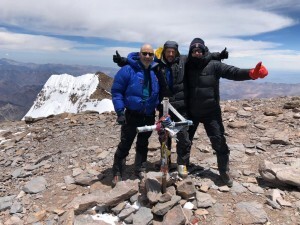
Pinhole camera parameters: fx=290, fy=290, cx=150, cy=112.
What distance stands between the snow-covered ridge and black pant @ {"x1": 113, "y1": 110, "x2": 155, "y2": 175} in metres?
30.4

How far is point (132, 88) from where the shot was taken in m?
7.07

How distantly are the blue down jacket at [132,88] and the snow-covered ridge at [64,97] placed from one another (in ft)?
103

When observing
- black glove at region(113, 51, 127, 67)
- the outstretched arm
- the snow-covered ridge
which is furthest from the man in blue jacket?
the snow-covered ridge

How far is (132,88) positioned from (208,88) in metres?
1.88

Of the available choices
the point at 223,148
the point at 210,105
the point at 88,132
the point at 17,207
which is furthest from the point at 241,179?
the point at 88,132

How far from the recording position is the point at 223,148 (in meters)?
7.57

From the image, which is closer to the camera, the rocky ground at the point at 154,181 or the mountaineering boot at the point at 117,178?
the rocky ground at the point at 154,181

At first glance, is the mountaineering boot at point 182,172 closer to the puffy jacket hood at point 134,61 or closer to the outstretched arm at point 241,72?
the outstretched arm at point 241,72

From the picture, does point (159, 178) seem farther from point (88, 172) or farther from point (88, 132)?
point (88, 132)

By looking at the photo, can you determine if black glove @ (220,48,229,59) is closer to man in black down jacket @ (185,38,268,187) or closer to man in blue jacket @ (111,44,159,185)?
man in black down jacket @ (185,38,268,187)

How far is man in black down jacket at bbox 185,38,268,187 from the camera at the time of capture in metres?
6.79

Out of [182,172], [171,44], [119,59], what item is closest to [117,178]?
[182,172]

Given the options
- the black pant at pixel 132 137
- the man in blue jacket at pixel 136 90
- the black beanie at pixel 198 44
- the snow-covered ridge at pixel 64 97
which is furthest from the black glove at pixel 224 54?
the snow-covered ridge at pixel 64 97

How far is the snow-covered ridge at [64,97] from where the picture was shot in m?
44.2
